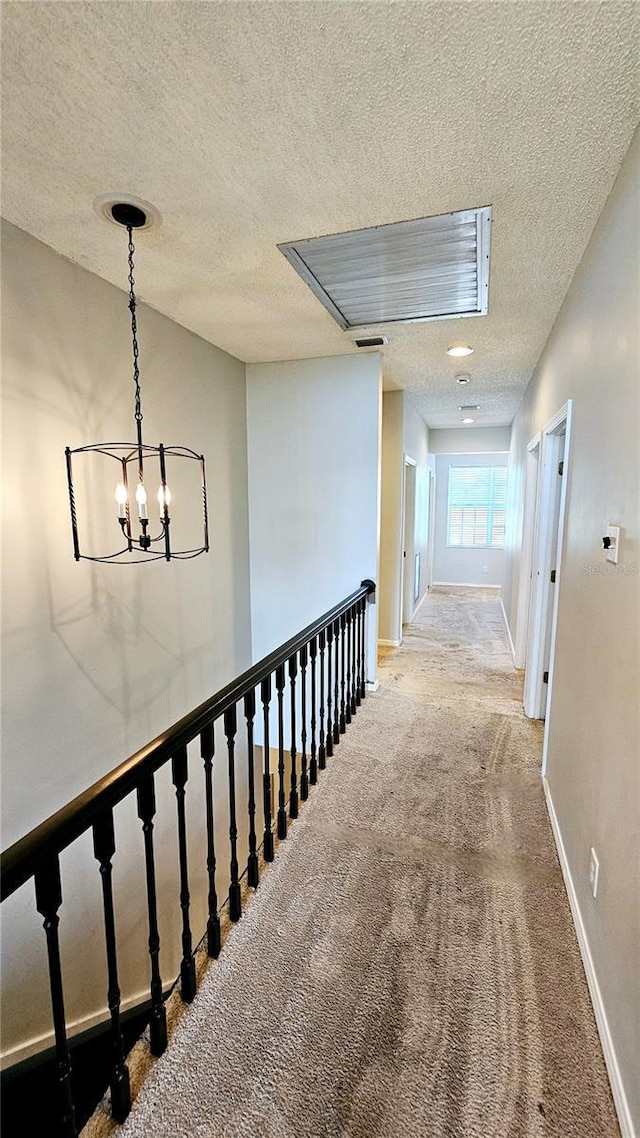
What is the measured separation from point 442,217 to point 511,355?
2.03 metres

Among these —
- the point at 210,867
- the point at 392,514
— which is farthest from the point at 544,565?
the point at 210,867

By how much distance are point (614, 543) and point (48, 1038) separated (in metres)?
3.16

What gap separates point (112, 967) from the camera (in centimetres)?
118

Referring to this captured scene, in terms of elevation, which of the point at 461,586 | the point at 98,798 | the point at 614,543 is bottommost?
the point at 461,586

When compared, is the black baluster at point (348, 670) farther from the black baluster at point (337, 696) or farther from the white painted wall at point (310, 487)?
→ the white painted wall at point (310, 487)

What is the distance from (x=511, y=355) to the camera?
12.0ft

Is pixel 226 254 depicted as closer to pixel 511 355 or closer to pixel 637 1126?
pixel 511 355

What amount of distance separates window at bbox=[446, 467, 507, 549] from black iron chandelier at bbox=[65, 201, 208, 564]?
18.8 feet

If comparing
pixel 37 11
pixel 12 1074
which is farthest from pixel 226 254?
pixel 12 1074

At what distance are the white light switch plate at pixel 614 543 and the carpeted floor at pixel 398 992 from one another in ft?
4.30

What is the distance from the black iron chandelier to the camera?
6.40 ft

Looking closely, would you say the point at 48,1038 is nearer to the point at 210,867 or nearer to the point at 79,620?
the point at 210,867

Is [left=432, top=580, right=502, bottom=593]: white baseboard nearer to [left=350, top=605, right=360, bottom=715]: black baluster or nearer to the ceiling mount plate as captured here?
[left=350, top=605, right=360, bottom=715]: black baluster

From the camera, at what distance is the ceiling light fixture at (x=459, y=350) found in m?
3.41
